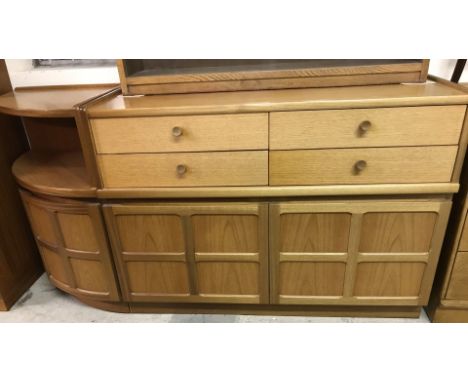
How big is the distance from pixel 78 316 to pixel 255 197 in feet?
3.03

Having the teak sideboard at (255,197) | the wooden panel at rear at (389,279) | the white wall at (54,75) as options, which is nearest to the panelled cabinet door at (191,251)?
the teak sideboard at (255,197)

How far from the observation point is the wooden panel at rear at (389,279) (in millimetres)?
1260

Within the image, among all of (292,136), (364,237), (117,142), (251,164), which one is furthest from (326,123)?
(117,142)

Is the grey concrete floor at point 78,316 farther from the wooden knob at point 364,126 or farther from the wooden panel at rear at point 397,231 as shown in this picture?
the wooden knob at point 364,126

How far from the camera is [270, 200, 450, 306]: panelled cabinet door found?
1173 millimetres

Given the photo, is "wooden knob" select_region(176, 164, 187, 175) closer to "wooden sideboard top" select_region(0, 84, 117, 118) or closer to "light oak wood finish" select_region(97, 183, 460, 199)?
"light oak wood finish" select_region(97, 183, 460, 199)

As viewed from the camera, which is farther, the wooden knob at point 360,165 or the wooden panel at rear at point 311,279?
the wooden panel at rear at point 311,279

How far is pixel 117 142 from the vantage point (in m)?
1.14

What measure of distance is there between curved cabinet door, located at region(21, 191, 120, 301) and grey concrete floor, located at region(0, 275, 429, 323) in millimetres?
87

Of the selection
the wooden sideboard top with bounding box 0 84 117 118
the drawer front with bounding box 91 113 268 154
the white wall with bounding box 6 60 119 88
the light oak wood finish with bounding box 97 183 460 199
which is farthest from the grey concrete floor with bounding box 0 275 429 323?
the white wall with bounding box 6 60 119 88

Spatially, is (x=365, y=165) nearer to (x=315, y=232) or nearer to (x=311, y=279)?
(x=315, y=232)

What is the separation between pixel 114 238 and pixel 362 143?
92 cm

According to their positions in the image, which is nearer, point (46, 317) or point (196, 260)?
point (196, 260)
